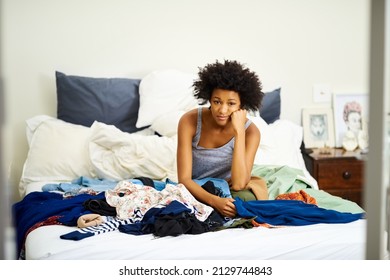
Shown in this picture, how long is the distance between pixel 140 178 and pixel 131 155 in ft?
1.02

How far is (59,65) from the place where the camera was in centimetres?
271

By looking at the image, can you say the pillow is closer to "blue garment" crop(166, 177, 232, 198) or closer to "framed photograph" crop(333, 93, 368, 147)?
"blue garment" crop(166, 177, 232, 198)

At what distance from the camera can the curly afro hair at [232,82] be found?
2.06 metres

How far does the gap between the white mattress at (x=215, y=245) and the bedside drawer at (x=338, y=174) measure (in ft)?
3.26

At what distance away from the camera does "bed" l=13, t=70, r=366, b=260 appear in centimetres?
169

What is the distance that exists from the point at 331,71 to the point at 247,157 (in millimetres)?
811

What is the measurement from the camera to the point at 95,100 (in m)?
2.71

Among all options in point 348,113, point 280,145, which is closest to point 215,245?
point 280,145

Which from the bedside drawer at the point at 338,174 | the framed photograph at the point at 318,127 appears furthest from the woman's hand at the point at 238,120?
the bedside drawer at the point at 338,174

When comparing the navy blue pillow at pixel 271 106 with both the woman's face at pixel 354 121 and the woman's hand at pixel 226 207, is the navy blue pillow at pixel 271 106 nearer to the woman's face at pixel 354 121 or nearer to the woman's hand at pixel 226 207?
the woman's face at pixel 354 121

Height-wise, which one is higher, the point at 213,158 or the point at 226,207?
the point at 213,158

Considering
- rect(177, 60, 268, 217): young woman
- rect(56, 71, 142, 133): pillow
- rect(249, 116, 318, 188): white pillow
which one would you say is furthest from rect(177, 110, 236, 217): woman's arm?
rect(56, 71, 142, 133): pillow

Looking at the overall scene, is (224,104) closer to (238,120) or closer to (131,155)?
(238,120)
